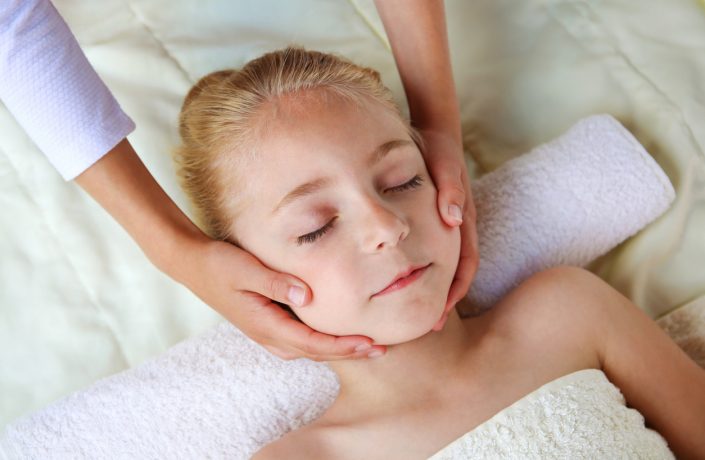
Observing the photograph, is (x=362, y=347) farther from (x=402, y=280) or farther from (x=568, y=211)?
(x=568, y=211)

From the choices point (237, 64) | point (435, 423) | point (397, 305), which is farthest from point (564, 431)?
point (237, 64)

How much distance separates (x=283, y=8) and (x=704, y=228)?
38.9 inches

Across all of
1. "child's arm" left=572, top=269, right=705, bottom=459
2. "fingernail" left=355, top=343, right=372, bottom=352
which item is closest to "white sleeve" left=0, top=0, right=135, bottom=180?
"fingernail" left=355, top=343, right=372, bottom=352

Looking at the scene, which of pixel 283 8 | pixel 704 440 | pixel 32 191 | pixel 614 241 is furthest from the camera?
pixel 283 8

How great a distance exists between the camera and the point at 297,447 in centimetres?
128

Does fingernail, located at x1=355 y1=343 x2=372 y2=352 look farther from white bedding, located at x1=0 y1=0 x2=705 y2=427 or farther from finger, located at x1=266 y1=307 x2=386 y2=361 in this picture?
white bedding, located at x1=0 y1=0 x2=705 y2=427

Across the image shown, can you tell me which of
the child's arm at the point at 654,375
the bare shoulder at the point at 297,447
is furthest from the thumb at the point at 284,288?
the child's arm at the point at 654,375

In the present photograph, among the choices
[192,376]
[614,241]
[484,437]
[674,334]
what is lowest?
[674,334]

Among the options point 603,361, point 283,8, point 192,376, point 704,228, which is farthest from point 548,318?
point 283,8

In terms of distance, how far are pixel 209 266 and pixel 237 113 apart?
0.23 m

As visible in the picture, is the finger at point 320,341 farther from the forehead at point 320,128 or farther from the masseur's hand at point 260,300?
the forehead at point 320,128

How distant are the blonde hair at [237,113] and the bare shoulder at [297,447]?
1.02 feet

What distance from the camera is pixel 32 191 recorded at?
1707 millimetres

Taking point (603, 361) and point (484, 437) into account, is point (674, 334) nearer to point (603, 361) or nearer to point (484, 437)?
point (603, 361)
